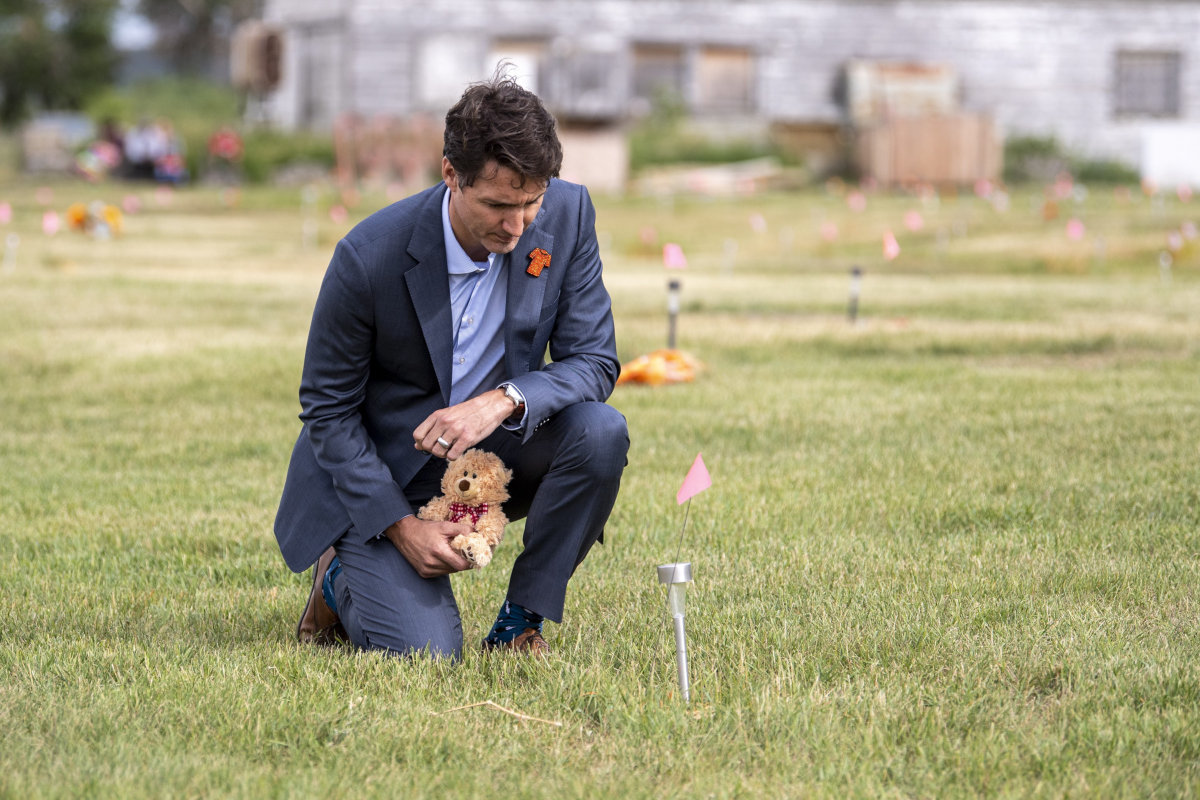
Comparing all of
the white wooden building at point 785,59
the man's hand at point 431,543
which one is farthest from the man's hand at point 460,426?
the white wooden building at point 785,59

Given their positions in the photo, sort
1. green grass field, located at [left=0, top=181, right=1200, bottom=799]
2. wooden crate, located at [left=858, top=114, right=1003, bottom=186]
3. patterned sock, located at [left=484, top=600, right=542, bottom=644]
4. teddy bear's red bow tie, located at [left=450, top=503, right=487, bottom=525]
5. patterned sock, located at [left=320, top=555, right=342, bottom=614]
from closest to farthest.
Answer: green grass field, located at [left=0, top=181, right=1200, bottom=799]
teddy bear's red bow tie, located at [left=450, top=503, right=487, bottom=525]
patterned sock, located at [left=484, top=600, right=542, bottom=644]
patterned sock, located at [left=320, top=555, right=342, bottom=614]
wooden crate, located at [left=858, top=114, right=1003, bottom=186]

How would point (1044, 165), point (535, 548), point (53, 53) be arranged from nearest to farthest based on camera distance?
1. point (535, 548)
2. point (1044, 165)
3. point (53, 53)

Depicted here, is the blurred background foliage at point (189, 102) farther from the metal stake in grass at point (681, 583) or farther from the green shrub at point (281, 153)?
the metal stake in grass at point (681, 583)

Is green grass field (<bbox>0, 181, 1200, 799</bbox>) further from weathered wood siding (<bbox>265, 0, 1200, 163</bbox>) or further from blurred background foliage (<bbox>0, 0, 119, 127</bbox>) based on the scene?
blurred background foliage (<bbox>0, 0, 119, 127</bbox>)

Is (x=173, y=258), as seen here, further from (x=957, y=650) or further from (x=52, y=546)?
(x=957, y=650)

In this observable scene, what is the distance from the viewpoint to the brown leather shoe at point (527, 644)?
418cm

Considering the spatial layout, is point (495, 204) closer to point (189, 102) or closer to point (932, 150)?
point (932, 150)

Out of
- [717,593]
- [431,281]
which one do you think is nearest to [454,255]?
[431,281]

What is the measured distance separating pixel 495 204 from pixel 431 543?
3.15 feet

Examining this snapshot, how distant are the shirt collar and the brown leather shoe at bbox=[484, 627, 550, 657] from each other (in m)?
1.06

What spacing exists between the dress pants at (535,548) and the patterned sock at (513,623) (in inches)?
2.5

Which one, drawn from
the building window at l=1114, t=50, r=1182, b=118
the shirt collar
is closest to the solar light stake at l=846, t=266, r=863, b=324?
the shirt collar

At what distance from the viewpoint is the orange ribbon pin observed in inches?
161

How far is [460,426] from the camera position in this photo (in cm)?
388
